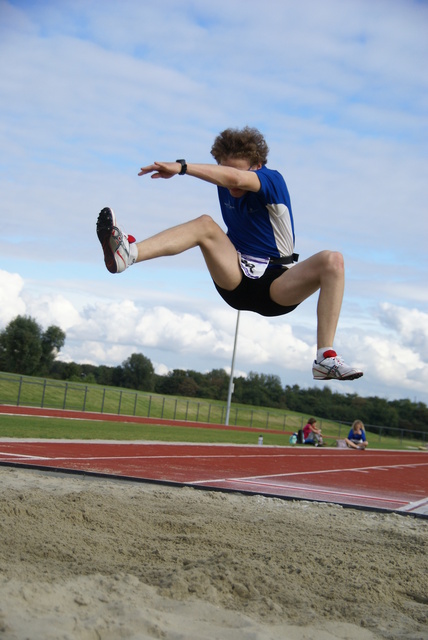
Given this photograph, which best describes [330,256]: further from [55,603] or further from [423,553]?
[55,603]

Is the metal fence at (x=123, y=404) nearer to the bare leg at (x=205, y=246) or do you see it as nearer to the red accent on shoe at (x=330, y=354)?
the bare leg at (x=205, y=246)

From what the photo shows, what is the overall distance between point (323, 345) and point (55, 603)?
2359mm

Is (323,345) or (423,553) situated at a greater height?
(323,345)

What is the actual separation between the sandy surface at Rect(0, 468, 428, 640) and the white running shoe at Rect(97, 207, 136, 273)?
1.56 metres

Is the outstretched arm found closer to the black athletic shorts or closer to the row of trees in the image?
the black athletic shorts

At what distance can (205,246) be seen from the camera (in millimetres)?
4270

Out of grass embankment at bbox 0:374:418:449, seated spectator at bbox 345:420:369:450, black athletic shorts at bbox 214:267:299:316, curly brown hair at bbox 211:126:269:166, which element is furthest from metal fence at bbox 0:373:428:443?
curly brown hair at bbox 211:126:269:166

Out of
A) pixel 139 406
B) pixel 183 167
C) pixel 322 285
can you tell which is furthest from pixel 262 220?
pixel 139 406

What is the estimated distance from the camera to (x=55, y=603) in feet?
8.75

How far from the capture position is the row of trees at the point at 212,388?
75.4 m

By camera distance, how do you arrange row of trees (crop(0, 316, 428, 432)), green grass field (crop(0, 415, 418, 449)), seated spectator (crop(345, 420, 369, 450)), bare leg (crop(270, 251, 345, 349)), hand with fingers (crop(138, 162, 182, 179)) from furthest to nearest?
row of trees (crop(0, 316, 428, 432)) < seated spectator (crop(345, 420, 369, 450)) < green grass field (crop(0, 415, 418, 449)) < bare leg (crop(270, 251, 345, 349)) < hand with fingers (crop(138, 162, 182, 179))

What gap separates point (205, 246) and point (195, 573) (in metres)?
1.94

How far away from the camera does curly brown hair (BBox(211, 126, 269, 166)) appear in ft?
14.6

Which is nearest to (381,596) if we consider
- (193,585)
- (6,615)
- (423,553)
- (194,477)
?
(193,585)
